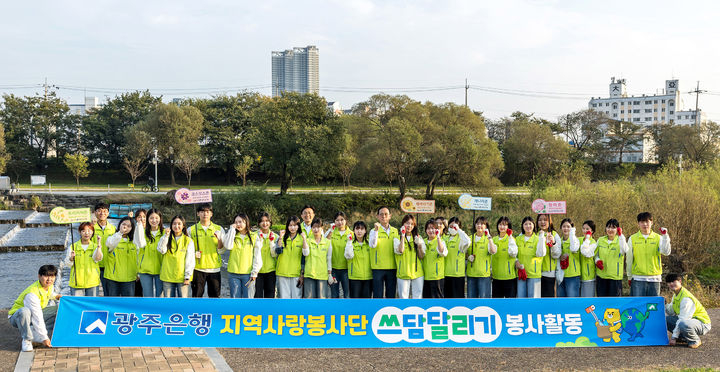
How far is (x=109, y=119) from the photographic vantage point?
57.7m

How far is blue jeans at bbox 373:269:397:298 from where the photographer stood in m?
9.01

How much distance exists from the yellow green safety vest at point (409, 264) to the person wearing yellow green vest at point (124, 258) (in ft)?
12.5

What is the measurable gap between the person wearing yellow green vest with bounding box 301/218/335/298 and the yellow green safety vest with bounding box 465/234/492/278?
2.21 metres

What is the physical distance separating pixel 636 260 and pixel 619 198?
33.9 ft

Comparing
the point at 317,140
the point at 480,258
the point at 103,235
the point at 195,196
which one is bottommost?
the point at 480,258

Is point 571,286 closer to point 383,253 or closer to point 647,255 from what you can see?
point 647,255

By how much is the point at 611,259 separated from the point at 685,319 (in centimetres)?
146

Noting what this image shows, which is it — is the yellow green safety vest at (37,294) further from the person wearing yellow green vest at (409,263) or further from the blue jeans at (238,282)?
the person wearing yellow green vest at (409,263)

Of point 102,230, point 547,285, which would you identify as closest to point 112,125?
point 102,230

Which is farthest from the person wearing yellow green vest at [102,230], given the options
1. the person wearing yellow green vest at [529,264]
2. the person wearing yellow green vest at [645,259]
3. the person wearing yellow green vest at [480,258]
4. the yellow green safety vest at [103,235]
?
the person wearing yellow green vest at [645,259]

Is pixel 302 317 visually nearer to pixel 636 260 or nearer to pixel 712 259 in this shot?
pixel 636 260

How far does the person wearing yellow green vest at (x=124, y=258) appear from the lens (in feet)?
27.7

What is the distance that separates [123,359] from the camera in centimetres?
700

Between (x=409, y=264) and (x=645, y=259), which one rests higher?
(x=645, y=259)
